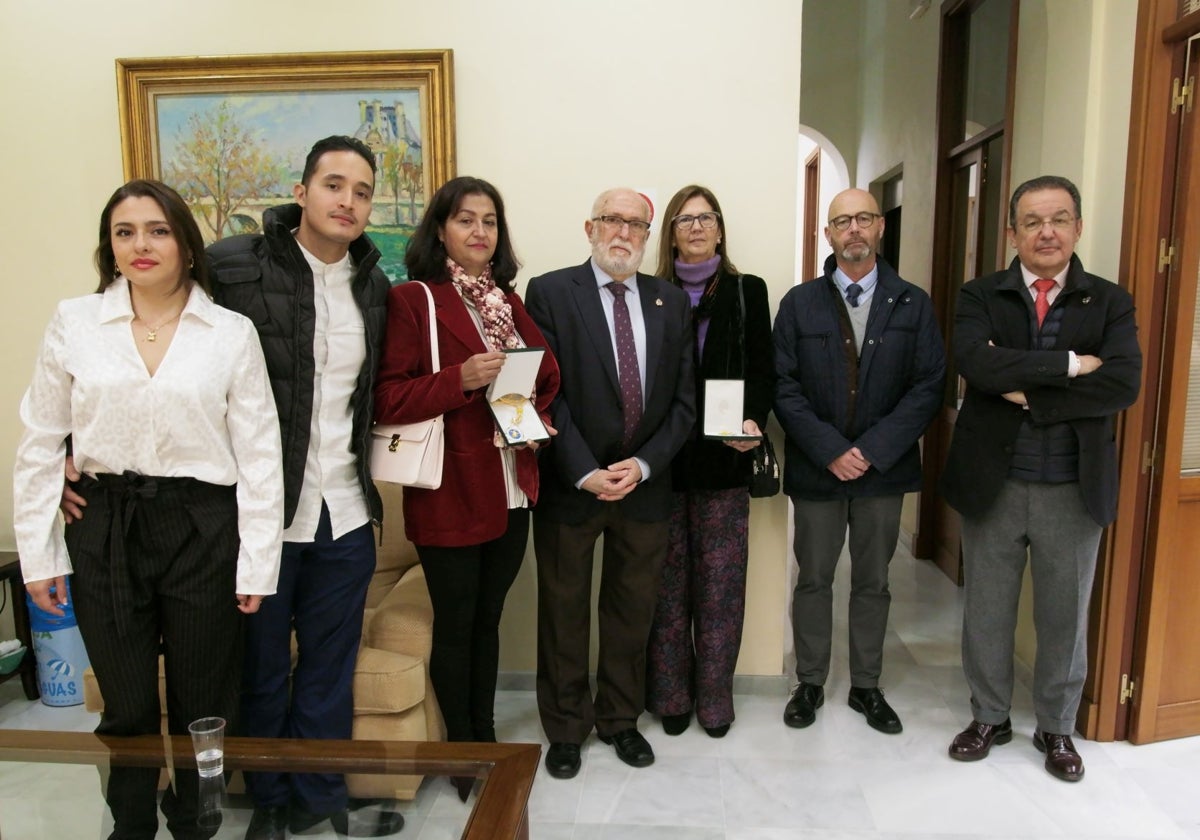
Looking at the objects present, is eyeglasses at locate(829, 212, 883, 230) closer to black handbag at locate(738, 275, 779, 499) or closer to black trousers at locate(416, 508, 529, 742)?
black handbag at locate(738, 275, 779, 499)

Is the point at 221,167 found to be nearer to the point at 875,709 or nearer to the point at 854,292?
the point at 854,292

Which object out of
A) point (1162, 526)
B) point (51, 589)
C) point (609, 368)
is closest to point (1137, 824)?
point (1162, 526)

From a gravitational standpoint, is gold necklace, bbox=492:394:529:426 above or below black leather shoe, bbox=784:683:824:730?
above

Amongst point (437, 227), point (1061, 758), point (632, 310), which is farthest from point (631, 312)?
point (1061, 758)

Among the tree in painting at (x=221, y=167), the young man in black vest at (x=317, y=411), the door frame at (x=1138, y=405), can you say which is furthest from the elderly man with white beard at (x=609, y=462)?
the door frame at (x=1138, y=405)

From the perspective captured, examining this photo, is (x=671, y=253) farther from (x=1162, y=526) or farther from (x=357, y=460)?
(x=1162, y=526)

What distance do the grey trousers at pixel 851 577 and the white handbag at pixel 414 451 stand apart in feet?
4.21

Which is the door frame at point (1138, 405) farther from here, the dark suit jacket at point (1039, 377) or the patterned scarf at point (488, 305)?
the patterned scarf at point (488, 305)

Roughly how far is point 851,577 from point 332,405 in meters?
1.80

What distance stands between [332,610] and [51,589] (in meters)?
0.59

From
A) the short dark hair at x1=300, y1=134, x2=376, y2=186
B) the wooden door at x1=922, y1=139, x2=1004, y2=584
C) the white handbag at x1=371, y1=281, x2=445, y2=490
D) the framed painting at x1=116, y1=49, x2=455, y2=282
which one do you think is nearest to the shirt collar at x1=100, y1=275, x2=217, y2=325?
the short dark hair at x1=300, y1=134, x2=376, y2=186

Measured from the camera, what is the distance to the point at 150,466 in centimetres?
170

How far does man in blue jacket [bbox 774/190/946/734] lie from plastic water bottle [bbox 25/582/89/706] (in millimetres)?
2497

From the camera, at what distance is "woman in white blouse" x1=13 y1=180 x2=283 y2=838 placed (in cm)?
169
